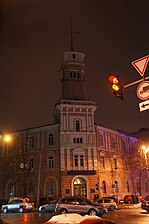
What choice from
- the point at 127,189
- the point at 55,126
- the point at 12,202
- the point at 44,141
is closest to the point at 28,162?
the point at 44,141

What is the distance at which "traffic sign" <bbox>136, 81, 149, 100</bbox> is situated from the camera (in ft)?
27.7

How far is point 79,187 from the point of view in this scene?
39.2 meters

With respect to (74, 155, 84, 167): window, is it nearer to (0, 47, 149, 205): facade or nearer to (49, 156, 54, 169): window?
(0, 47, 149, 205): facade

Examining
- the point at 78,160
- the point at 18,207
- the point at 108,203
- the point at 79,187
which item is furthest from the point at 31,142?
the point at 108,203

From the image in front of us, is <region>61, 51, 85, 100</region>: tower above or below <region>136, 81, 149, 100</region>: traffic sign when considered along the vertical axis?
above

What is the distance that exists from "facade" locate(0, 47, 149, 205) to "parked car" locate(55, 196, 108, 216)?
1819 cm

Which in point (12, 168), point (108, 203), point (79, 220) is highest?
point (12, 168)

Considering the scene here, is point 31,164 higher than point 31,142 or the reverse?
the reverse

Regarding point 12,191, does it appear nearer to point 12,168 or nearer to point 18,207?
point 12,168

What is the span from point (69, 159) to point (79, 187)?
15.3 feet

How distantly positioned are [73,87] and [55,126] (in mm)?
9813

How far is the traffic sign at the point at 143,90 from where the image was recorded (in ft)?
27.7

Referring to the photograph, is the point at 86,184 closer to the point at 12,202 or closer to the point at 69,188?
the point at 69,188

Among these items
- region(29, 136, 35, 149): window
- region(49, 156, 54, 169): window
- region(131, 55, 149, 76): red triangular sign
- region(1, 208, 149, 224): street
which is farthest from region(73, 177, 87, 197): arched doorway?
region(131, 55, 149, 76): red triangular sign
